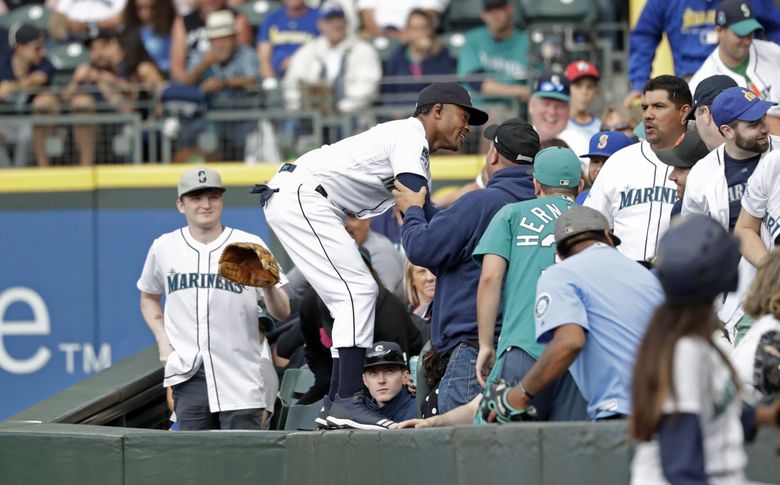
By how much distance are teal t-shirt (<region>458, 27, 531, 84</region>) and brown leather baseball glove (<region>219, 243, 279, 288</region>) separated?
172 inches

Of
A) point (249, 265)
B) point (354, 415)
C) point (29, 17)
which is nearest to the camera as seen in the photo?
point (354, 415)

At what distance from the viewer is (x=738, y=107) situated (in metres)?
6.20

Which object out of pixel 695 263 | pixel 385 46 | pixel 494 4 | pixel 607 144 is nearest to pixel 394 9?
pixel 385 46

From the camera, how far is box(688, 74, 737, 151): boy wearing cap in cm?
662

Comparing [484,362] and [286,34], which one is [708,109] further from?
[286,34]

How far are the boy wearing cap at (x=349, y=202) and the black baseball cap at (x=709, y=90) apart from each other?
1063 mm

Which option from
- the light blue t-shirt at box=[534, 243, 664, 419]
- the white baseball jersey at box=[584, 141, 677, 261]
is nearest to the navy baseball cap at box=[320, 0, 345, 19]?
the white baseball jersey at box=[584, 141, 677, 261]

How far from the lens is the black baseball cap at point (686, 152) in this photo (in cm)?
671

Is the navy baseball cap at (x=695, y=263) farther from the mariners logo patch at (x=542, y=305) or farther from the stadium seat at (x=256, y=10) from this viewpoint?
the stadium seat at (x=256, y=10)

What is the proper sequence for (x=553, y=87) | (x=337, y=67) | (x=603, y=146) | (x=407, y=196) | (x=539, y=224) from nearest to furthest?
1. (x=539, y=224)
2. (x=407, y=196)
3. (x=603, y=146)
4. (x=553, y=87)
5. (x=337, y=67)

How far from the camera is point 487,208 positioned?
6227 millimetres

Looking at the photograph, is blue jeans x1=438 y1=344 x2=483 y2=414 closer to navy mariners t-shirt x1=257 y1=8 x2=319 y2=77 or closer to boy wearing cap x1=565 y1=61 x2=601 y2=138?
boy wearing cap x1=565 y1=61 x2=601 y2=138

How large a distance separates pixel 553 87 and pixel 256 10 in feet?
15.6

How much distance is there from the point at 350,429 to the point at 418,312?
2220 millimetres
